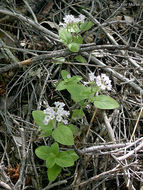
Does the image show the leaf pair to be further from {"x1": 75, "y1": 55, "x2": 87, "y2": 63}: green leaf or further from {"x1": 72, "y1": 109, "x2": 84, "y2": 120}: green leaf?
{"x1": 75, "y1": 55, "x2": 87, "y2": 63}: green leaf

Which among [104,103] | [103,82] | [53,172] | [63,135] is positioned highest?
[103,82]

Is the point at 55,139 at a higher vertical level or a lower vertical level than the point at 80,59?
lower

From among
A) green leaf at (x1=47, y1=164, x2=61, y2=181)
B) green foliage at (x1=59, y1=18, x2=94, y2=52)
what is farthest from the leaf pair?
green foliage at (x1=59, y1=18, x2=94, y2=52)

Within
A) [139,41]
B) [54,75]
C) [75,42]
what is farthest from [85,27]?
[139,41]

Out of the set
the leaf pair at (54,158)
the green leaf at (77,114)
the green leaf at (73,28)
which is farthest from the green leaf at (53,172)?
the green leaf at (73,28)

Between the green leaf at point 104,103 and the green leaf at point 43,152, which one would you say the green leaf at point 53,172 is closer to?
the green leaf at point 43,152

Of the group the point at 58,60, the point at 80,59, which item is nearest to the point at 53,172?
the point at 58,60

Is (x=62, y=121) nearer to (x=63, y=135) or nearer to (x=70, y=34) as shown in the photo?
(x=63, y=135)
